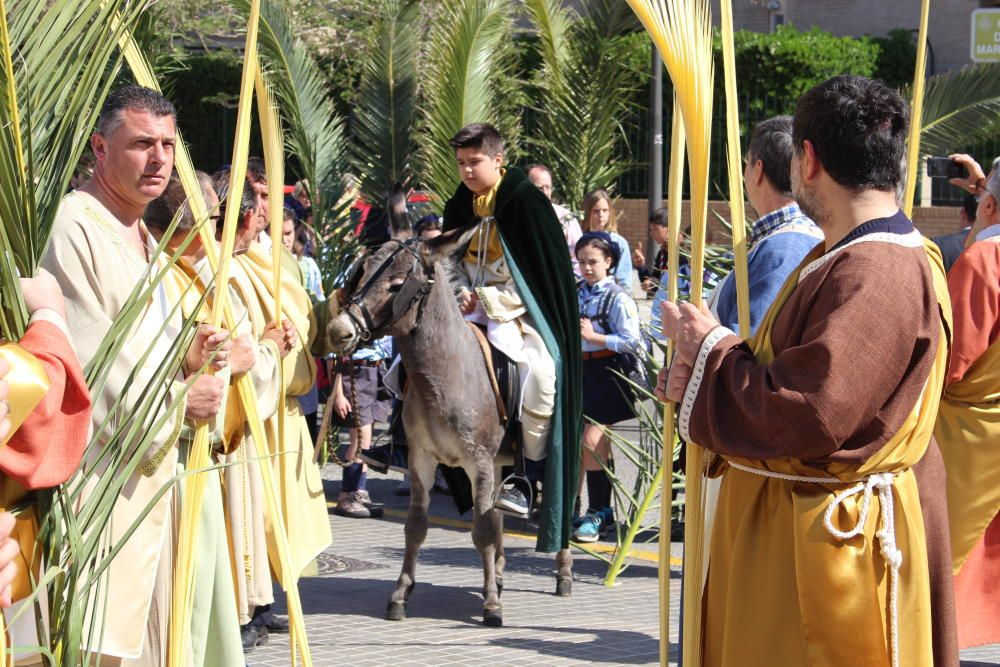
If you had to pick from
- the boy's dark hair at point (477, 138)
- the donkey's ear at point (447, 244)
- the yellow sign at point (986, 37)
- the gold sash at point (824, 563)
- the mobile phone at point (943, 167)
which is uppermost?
the yellow sign at point (986, 37)

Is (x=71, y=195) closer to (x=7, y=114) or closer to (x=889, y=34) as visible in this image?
(x=7, y=114)

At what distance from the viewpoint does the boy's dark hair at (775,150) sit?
430cm

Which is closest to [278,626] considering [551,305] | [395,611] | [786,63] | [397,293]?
[395,611]

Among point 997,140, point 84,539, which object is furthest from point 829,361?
point 997,140

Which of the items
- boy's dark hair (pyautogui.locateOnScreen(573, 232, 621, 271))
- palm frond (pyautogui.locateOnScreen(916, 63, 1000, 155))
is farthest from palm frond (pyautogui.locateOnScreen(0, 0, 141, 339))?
palm frond (pyautogui.locateOnScreen(916, 63, 1000, 155))

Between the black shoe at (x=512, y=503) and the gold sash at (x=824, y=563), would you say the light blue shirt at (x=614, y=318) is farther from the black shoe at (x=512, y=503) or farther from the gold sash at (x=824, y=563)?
the gold sash at (x=824, y=563)

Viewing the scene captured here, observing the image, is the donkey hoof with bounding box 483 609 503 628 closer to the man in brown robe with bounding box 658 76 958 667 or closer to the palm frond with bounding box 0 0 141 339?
the man in brown robe with bounding box 658 76 958 667

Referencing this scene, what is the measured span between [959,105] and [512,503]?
5592 mm

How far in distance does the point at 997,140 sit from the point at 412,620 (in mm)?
14157

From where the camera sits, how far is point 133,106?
404 cm

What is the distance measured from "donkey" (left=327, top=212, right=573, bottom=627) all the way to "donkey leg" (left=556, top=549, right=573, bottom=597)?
385mm

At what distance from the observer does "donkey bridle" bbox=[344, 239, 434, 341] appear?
21.3ft

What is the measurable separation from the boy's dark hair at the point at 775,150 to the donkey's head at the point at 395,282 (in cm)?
250

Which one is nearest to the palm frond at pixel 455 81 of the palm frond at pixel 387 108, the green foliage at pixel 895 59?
the palm frond at pixel 387 108
